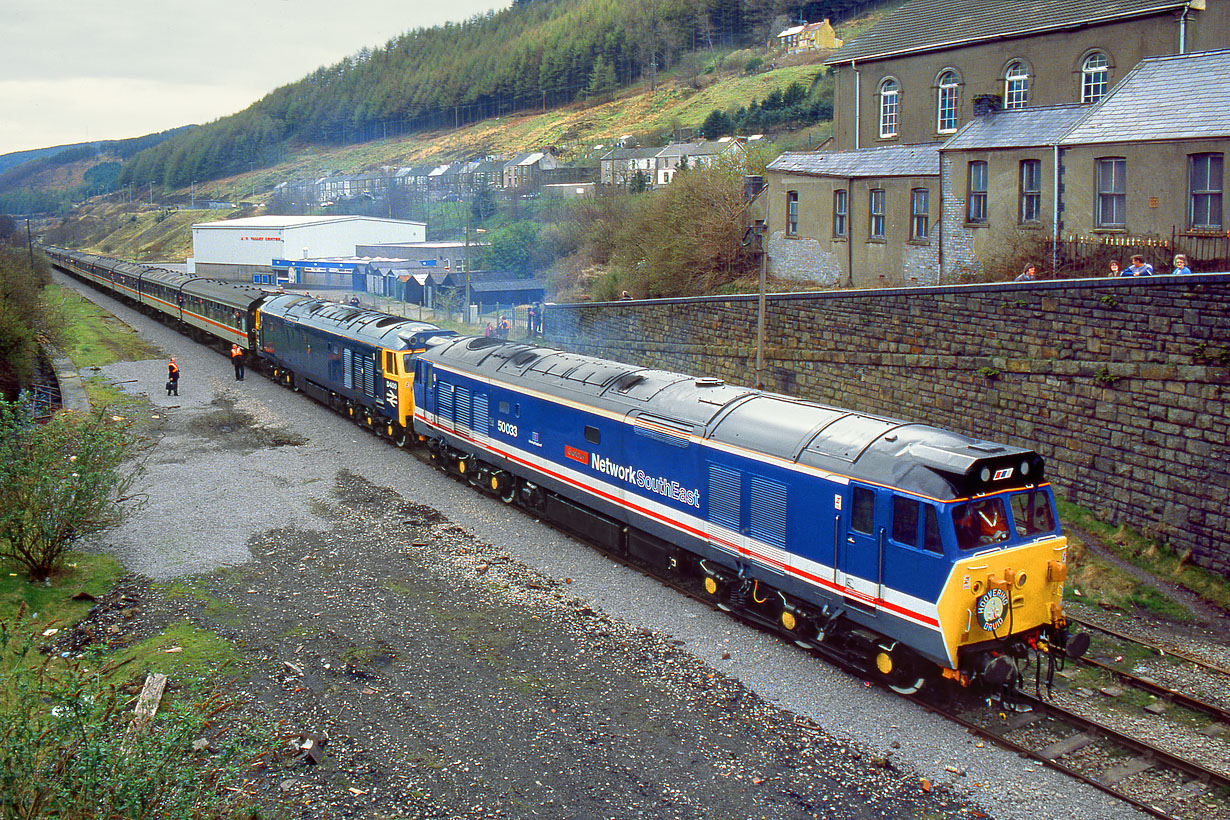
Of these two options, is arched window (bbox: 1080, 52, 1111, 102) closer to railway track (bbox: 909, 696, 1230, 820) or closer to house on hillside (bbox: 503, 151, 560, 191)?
railway track (bbox: 909, 696, 1230, 820)

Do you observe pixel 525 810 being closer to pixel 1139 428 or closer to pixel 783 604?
pixel 783 604

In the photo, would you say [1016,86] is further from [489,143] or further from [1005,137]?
[489,143]

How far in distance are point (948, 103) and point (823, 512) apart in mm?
26883

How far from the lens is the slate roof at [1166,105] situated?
19.9 meters

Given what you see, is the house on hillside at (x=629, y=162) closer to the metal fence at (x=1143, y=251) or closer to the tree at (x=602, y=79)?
the tree at (x=602, y=79)

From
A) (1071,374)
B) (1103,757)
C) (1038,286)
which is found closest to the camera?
(1103,757)

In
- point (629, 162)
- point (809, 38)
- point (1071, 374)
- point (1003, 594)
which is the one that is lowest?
point (1003, 594)

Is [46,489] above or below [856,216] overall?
below

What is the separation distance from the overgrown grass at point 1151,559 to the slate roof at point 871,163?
14.1 m

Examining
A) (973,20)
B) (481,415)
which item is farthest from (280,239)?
(481,415)

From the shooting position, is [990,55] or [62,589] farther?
[990,55]

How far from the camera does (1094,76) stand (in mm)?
29531

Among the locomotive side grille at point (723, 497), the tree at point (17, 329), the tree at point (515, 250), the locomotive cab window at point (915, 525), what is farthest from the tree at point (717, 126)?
the locomotive cab window at point (915, 525)

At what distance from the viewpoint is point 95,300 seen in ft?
245
